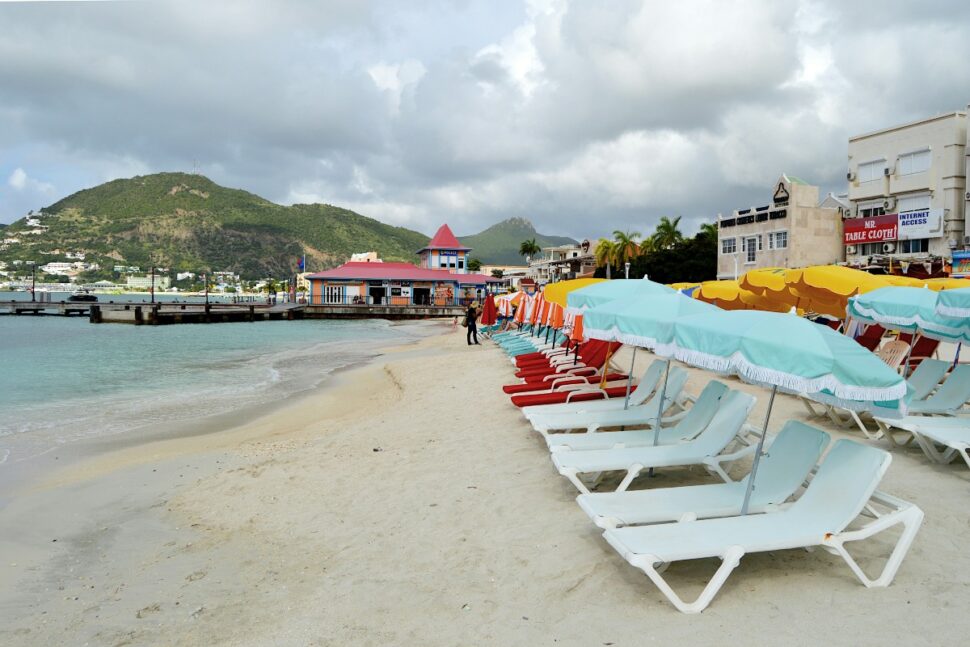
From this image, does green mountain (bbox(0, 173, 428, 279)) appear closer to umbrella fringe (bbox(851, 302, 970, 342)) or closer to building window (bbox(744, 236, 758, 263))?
building window (bbox(744, 236, 758, 263))

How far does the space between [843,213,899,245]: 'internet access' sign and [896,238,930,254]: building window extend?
59 cm

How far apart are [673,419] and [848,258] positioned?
35.6 m

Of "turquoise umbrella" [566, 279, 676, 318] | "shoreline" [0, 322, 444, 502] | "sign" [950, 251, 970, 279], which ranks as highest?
"sign" [950, 251, 970, 279]

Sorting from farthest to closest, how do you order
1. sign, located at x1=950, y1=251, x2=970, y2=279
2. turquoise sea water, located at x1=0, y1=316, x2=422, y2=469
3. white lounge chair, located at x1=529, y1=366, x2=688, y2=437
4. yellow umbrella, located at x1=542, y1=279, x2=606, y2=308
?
sign, located at x1=950, y1=251, x2=970, y2=279 → turquoise sea water, located at x1=0, y1=316, x2=422, y2=469 → yellow umbrella, located at x1=542, y1=279, x2=606, y2=308 → white lounge chair, located at x1=529, y1=366, x2=688, y2=437

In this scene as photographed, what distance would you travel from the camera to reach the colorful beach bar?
2432 inches

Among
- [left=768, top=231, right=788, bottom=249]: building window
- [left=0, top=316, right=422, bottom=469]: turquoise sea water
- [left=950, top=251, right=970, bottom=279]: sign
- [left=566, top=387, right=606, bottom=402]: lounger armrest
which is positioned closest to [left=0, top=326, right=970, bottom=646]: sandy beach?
[left=566, top=387, right=606, bottom=402]: lounger armrest

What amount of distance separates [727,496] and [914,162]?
3647 centimetres

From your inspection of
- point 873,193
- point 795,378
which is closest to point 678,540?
point 795,378

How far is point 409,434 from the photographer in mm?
9125

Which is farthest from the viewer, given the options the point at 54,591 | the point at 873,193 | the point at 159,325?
the point at 159,325

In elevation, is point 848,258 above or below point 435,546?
above

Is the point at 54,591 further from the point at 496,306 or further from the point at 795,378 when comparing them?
the point at 496,306

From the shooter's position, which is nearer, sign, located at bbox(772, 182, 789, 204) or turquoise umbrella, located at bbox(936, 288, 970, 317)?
turquoise umbrella, located at bbox(936, 288, 970, 317)

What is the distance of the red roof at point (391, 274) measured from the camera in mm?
61656
